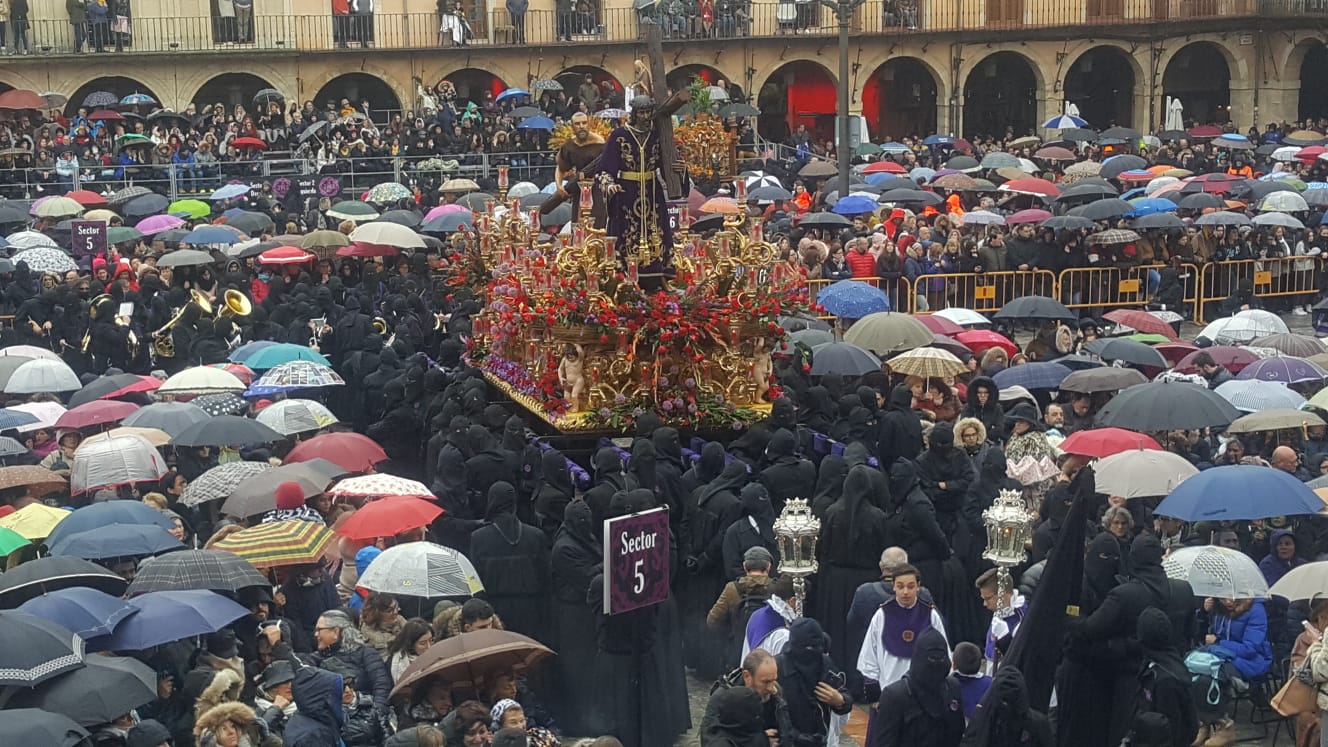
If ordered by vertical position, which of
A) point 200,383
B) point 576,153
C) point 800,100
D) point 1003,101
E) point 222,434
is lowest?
point 222,434

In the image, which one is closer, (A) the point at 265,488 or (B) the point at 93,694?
(B) the point at 93,694

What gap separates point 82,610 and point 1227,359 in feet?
36.1

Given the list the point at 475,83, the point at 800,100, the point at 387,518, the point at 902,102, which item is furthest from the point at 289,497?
the point at 902,102

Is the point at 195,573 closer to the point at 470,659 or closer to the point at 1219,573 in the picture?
the point at 470,659

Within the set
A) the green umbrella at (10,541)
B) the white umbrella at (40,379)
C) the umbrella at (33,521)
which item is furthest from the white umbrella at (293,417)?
the green umbrella at (10,541)

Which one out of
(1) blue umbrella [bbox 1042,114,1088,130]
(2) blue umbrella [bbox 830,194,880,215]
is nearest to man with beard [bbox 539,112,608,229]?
(2) blue umbrella [bbox 830,194,880,215]

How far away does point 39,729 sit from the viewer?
764cm

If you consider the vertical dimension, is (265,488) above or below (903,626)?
above

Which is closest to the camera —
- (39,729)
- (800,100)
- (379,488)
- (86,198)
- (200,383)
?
(39,729)

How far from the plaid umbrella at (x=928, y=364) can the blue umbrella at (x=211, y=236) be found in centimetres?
1094

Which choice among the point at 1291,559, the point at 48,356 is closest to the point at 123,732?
the point at 1291,559

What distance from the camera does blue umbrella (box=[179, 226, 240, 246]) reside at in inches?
958

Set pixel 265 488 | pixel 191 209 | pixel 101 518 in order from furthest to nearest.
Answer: pixel 191 209 < pixel 265 488 < pixel 101 518

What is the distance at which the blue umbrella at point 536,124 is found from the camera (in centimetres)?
3628
